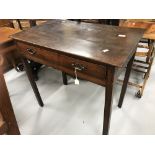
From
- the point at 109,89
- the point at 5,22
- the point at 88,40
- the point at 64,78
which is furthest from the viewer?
the point at 5,22

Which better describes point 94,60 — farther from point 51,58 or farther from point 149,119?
point 149,119

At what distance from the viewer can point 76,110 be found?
64.2 inches

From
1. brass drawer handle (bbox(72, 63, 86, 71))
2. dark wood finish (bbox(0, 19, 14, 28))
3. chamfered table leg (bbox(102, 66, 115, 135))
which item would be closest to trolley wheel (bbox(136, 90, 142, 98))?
chamfered table leg (bbox(102, 66, 115, 135))

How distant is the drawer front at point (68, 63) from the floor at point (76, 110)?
61 cm

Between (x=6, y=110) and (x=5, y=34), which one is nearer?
(x=6, y=110)

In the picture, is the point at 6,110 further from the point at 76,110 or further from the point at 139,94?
the point at 139,94

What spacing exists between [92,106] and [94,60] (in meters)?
0.87

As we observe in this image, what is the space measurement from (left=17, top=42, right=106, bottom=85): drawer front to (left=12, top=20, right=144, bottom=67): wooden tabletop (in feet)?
0.15

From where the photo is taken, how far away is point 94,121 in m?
1.51

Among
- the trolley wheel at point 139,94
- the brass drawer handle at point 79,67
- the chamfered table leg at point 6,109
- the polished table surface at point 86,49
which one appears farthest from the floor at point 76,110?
the brass drawer handle at point 79,67

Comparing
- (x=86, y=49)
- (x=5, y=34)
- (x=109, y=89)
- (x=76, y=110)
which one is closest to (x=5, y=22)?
(x=5, y=34)

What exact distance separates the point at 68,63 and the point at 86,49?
0.15 metres

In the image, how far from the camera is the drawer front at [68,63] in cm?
94

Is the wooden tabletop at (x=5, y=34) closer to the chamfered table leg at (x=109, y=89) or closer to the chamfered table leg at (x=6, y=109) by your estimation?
the chamfered table leg at (x=6, y=109)
